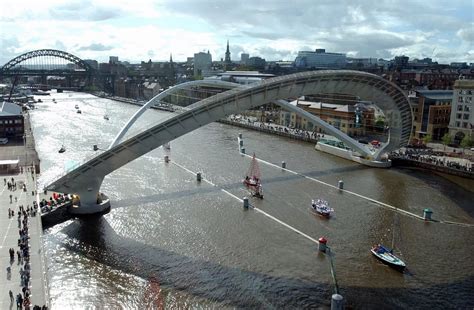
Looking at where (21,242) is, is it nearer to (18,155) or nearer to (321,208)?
(321,208)

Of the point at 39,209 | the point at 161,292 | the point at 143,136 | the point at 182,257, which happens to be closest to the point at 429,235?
the point at 182,257

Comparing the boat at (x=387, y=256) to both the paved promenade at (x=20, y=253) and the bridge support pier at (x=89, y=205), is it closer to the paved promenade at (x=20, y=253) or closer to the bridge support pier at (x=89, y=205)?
the paved promenade at (x=20, y=253)

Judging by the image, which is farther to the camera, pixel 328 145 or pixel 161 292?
pixel 328 145

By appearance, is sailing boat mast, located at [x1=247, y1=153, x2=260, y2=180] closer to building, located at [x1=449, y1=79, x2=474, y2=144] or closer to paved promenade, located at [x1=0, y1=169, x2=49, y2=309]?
paved promenade, located at [x1=0, y1=169, x2=49, y2=309]

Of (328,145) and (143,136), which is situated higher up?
(143,136)

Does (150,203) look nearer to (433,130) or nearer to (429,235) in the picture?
(429,235)

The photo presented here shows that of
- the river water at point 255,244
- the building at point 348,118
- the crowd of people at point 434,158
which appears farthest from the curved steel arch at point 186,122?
the building at point 348,118
